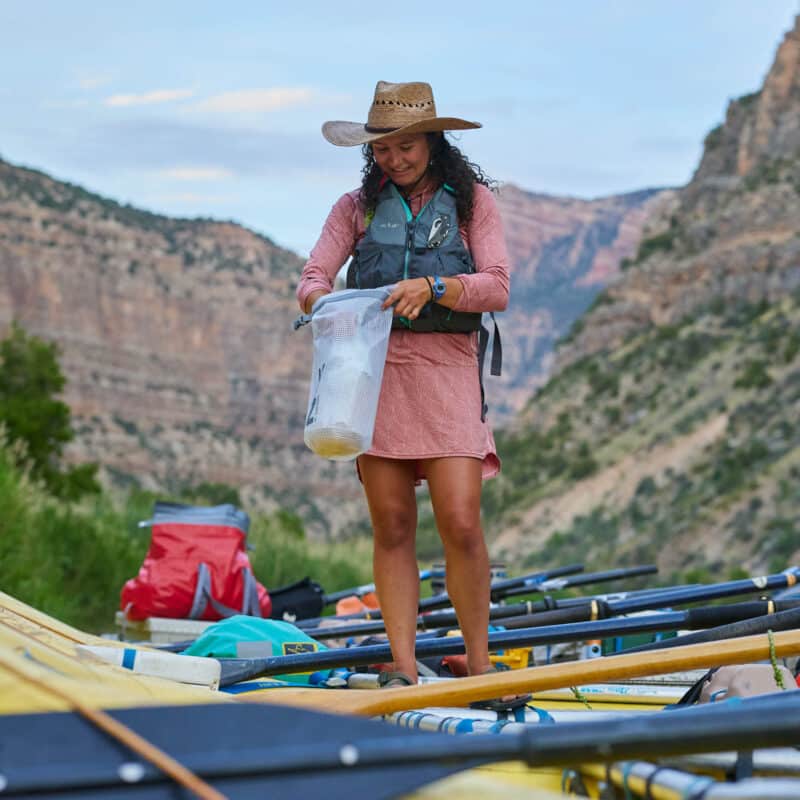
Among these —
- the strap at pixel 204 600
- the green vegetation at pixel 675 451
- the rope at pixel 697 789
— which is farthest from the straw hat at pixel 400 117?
the green vegetation at pixel 675 451

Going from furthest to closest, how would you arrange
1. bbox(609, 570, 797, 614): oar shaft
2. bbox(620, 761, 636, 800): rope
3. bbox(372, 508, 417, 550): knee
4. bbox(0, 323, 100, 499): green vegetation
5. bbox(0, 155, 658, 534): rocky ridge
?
bbox(0, 155, 658, 534): rocky ridge → bbox(0, 323, 100, 499): green vegetation → bbox(609, 570, 797, 614): oar shaft → bbox(372, 508, 417, 550): knee → bbox(620, 761, 636, 800): rope

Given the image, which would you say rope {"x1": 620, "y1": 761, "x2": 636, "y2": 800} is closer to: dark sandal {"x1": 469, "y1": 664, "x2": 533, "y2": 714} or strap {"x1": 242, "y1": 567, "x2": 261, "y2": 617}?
dark sandal {"x1": 469, "y1": 664, "x2": 533, "y2": 714}

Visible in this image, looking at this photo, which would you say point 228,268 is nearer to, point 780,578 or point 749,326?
point 749,326

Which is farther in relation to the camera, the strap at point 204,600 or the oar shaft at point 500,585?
the strap at point 204,600

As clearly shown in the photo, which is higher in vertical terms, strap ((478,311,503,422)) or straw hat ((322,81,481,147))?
straw hat ((322,81,481,147))

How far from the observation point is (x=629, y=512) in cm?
3750

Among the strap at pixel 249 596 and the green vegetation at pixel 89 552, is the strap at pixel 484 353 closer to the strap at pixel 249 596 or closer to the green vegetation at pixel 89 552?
the strap at pixel 249 596

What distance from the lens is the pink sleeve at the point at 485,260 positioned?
14.2 ft

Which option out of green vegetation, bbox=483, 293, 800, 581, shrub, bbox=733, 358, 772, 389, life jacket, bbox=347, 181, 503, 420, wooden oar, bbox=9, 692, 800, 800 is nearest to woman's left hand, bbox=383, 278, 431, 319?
life jacket, bbox=347, 181, 503, 420

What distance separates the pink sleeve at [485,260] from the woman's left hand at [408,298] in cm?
16

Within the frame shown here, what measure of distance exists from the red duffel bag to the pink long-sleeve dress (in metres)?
3.40

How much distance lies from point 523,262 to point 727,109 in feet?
411

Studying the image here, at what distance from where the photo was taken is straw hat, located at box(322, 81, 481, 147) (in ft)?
14.7

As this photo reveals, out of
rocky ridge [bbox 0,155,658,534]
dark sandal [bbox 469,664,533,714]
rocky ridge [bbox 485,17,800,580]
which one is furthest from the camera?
rocky ridge [bbox 0,155,658,534]
